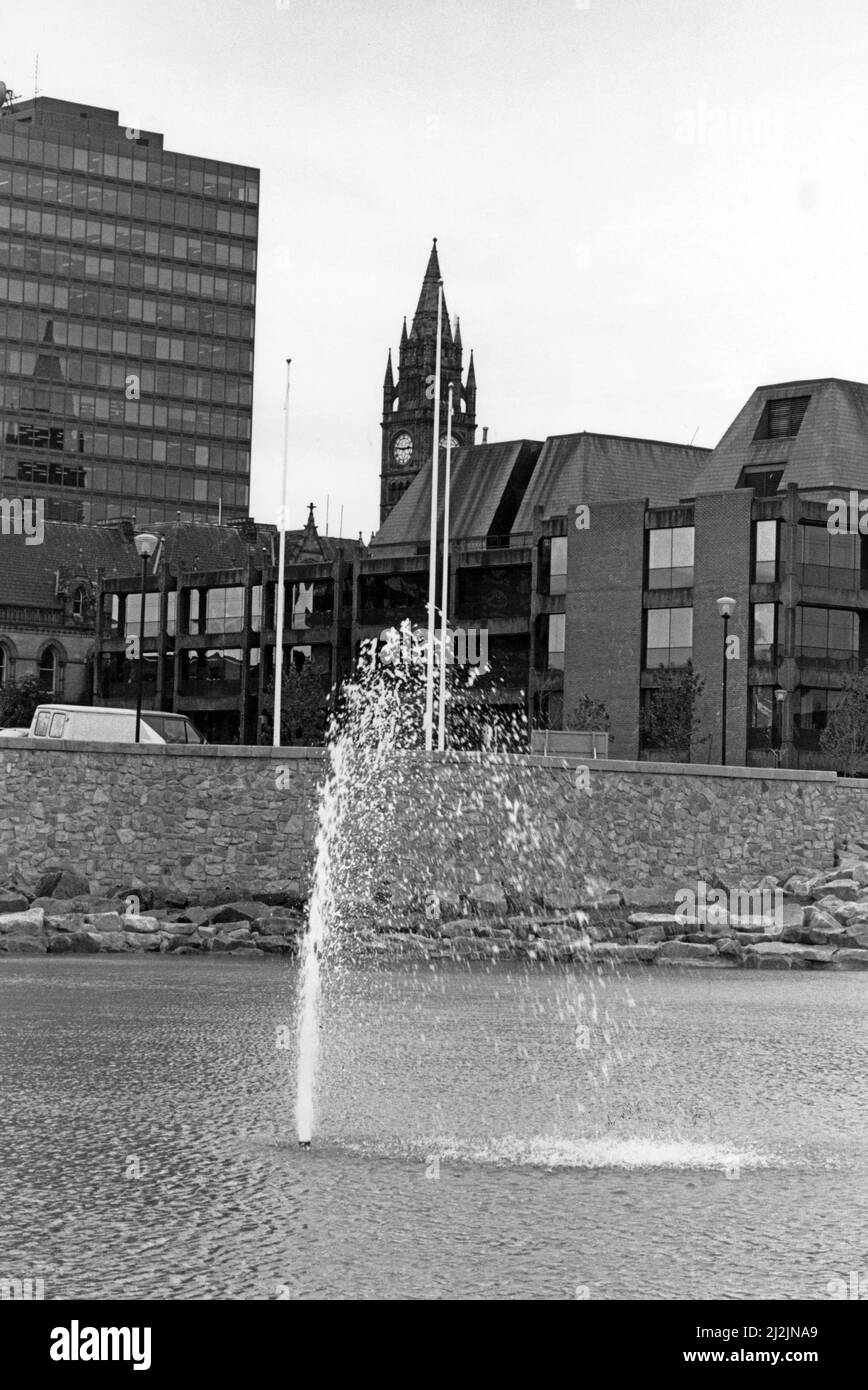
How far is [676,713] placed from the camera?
7850cm

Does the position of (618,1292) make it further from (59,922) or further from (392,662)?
(392,662)

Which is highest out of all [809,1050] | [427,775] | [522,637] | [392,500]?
[392,500]

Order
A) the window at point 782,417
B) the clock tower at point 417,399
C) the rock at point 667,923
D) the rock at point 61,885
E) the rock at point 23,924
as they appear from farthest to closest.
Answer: the clock tower at point 417,399 → the window at point 782,417 → the rock at point 61,885 → the rock at point 667,923 → the rock at point 23,924

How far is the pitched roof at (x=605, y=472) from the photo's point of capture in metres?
104

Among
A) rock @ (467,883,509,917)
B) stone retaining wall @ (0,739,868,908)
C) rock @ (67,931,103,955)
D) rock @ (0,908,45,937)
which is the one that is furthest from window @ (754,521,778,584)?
rock @ (67,931,103,955)

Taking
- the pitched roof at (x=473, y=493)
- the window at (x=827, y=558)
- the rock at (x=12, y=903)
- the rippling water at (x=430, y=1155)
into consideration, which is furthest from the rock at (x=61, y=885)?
the pitched roof at (x=473, y=493)

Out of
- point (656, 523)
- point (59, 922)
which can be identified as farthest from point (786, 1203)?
point (656, 523)

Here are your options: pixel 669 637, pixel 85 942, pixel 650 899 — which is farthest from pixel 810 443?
pixel 85 942

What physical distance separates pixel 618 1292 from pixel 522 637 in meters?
81.6

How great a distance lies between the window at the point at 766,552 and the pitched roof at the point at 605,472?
20819 millimetres

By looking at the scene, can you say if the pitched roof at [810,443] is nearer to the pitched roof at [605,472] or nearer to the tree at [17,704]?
the pitched roof at [605,472]

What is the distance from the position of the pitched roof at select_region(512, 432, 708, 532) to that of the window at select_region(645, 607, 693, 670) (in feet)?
59.6

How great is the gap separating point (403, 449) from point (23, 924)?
538 feet
